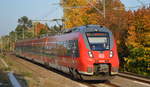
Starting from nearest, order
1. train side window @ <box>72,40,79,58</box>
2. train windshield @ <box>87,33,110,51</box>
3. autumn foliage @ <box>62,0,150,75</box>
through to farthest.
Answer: train windshield @ <box>87,33,110,51</box>, train side window @ <box>72,40,79,58</box>, autumn foliage @ <box>62,0,150,75</box>

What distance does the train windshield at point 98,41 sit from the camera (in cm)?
1633

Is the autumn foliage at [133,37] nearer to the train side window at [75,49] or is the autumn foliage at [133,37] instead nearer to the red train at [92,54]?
the red train at [92,54]

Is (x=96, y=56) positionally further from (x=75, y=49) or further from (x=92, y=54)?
(x=75, y=49)

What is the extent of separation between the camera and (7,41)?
465 ft

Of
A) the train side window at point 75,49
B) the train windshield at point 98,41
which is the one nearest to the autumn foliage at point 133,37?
the train windshield at point 98,41

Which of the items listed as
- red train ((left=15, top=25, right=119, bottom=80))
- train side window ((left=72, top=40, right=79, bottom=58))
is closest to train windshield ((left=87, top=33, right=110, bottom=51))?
red train ((left=15, top=25, right=119, bottom=80))

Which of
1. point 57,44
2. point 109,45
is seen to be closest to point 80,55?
point 109,45

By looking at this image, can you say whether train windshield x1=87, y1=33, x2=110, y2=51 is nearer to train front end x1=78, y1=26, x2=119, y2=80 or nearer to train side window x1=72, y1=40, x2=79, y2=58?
train front end x1=78, y1=26, x2=119, y2=80

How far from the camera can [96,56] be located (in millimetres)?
16000

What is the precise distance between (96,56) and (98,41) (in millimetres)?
921

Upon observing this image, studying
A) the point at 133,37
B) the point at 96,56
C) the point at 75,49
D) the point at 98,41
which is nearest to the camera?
the point at 96,56

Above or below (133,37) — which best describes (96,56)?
below

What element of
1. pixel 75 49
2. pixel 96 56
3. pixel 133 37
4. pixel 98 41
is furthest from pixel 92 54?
pixel 133 37

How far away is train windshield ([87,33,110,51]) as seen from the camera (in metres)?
16.3
